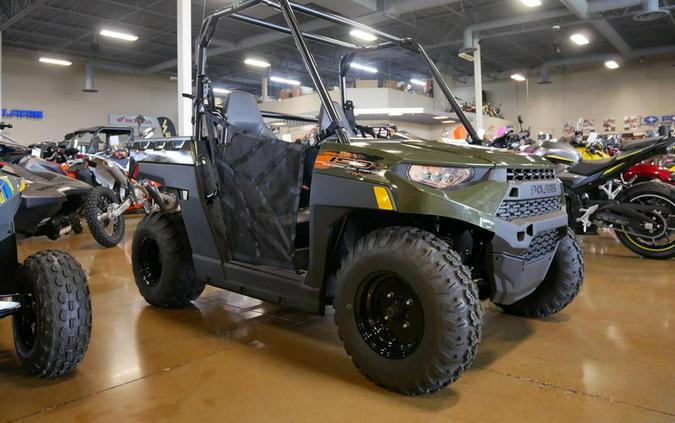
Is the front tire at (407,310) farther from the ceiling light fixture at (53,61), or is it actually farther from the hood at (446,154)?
the ceiling light fixture at (53,61)

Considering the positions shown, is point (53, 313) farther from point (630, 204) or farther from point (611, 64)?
point (611, 64)

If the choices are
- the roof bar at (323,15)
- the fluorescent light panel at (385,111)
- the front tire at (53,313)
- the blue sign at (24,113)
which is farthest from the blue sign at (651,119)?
the blue sign at (24,113)

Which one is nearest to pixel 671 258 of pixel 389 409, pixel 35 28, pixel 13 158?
pixel 389 409

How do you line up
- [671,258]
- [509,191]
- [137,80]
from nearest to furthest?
[509,191] < [671,258] < [137,80]

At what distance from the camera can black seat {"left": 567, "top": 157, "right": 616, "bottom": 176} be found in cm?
469

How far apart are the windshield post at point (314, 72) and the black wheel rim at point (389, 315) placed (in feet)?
2.05

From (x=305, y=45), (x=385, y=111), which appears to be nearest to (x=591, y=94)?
(x=385, y=111)

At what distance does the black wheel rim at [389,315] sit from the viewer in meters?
1.98

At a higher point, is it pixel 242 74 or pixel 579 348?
pixel 242 74

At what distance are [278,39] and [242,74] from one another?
6.01 metres

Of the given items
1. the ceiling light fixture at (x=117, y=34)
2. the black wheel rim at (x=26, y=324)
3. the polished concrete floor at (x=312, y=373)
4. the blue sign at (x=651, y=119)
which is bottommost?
the polished concrete floor at (x=312, y=373)

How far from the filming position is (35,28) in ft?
44.2

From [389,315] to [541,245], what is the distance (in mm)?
792

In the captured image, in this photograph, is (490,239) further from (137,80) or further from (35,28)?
(137,80)
